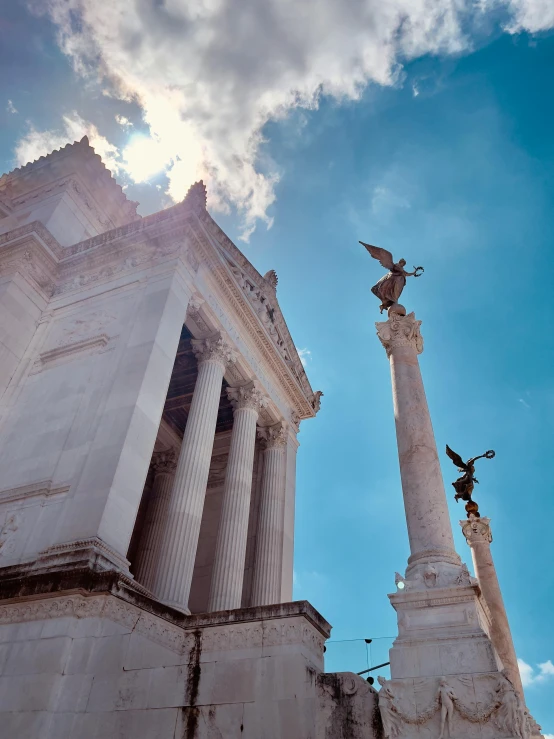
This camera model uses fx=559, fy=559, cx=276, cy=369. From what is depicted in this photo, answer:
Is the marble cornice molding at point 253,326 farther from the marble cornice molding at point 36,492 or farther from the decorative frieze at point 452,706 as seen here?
the decorative frieze at point 452,706

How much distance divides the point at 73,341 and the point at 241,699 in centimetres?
1347

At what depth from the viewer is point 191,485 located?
59.2 feet

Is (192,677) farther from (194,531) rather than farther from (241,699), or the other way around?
(194,531)

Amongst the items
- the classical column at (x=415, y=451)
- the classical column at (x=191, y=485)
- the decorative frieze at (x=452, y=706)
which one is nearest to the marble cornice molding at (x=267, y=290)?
the classical column at (x=191, y=485)

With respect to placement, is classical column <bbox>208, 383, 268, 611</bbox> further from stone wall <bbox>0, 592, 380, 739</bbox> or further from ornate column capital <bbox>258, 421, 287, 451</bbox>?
stone wall <bbox>0, 592, 380, 739</bbox>

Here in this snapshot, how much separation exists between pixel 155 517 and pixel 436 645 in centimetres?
1859

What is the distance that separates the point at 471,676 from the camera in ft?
29.4

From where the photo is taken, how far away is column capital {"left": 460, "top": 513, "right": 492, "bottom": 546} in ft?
74.8

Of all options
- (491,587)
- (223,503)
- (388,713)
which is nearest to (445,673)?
(388,713)

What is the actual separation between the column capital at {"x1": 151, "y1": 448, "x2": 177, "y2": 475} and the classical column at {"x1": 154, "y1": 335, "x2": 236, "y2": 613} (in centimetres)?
806

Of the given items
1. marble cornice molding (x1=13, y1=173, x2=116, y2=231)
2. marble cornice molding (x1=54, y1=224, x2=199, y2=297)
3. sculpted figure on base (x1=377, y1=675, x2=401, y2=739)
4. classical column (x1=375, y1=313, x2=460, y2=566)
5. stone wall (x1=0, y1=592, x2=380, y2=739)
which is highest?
marble cornice molding (x1=13, y1=173, x2=116, y2=231)

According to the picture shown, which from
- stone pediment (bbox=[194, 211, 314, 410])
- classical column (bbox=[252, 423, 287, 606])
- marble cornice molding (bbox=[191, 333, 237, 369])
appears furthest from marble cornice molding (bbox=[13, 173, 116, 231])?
classical column (bbox=[252, 423, 287, 606])

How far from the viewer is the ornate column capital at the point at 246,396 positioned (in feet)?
79.4

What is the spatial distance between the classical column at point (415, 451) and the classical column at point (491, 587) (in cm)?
848
